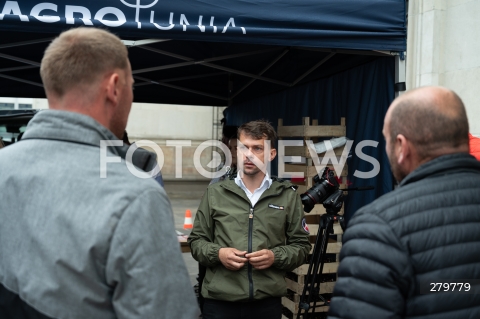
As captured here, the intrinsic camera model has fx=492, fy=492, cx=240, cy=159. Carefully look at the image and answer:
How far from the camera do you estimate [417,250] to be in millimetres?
1318

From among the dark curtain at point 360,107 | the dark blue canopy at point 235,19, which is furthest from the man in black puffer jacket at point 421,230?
the dark curtain at point 360,107

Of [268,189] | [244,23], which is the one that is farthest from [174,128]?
[268,189]

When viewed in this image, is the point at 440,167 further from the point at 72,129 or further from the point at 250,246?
the point at 250,246

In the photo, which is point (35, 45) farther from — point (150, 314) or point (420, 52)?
point (150, 314)

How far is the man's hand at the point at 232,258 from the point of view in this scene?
2.76 meters

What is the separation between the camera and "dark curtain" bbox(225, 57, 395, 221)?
4344 millimetres

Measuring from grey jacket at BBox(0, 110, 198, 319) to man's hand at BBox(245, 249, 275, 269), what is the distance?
4.90 ft

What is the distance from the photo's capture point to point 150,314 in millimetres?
1188

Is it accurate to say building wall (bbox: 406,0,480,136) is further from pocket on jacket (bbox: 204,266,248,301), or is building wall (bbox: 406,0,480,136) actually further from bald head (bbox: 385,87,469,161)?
bald head (bbox: 385,87,469,161)

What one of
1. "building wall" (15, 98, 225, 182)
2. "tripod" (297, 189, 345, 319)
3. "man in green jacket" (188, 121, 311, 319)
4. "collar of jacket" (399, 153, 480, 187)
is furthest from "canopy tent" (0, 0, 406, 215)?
A: "building wall" (15, 98, 225, 182)

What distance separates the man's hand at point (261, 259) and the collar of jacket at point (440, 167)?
4.76 feet

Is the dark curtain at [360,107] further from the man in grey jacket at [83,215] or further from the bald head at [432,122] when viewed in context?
the man in grey jacket at [83,215]

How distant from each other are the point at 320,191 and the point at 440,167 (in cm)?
225

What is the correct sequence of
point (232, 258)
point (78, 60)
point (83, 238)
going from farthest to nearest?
point (232, 258) → point (78, 60) → point (83, 238)
